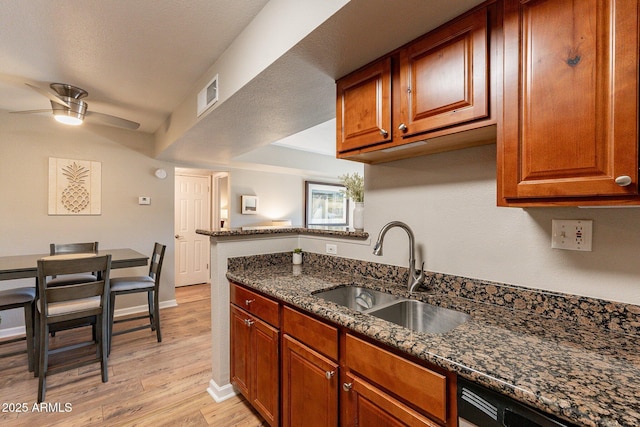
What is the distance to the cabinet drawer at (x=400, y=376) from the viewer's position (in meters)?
0.85

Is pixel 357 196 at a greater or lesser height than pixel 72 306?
greater

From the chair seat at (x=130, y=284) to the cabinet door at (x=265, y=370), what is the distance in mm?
1765

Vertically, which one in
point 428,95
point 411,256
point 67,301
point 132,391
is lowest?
point 132,391

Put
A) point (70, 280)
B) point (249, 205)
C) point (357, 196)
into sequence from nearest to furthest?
point (357, 196), point (70, 280), point (249, 205)

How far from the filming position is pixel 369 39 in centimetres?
125

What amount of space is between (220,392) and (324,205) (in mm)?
4263

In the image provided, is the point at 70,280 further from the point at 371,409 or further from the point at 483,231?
the point at 483,231

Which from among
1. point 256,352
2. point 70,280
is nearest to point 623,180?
point 256,352

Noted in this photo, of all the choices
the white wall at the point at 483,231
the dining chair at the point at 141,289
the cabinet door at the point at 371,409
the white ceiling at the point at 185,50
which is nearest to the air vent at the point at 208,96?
the white ceiling at the point at 185,50

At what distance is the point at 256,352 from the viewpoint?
1.71 meters

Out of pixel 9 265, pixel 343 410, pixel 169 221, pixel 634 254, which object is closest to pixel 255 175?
pixel 169 221

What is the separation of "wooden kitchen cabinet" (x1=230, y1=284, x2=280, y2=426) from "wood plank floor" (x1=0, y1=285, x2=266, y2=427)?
0.25m

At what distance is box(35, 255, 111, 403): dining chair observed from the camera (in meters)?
1.97

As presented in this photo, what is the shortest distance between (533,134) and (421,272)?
818mm
